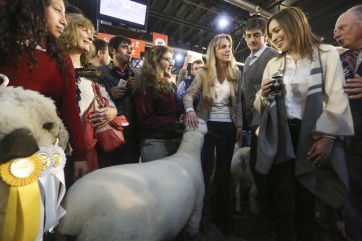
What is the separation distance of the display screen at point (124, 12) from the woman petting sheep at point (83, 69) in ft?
13.1

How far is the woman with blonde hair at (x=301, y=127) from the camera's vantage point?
1.45 metres

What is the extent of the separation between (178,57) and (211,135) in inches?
353

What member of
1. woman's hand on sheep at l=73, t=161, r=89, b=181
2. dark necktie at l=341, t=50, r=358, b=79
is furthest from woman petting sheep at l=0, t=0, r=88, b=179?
dark necktie at l=341, t=50, r=358, b=79

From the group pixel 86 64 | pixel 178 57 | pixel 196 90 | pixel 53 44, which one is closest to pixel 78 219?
pixel 53 44

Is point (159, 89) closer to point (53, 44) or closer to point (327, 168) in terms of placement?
point (53, 44)

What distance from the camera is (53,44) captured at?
4.27 ft

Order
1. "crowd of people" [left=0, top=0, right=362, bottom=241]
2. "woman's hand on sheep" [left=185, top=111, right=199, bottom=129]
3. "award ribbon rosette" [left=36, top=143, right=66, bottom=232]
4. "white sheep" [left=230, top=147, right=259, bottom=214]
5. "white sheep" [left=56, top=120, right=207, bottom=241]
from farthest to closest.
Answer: "white sheep" [left=230, top=147, right=259, bottom=214] → "woman's hand on sheep" [left=185, top=111, right=199, bottom=129] → "crowd of people" [left=0, top=0, right=362, bottom=241] → "white sheep" [left=56, top=120, right=207, bottom=241] → "award ribbon rosette" [left=36, top=143, right=66, bottom=232]

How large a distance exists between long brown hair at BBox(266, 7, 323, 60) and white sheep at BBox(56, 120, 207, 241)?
1.16m

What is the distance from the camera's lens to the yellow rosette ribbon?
0.75 metres

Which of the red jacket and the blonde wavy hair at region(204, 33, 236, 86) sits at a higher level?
the blonde wavy hair at region(204, 33, 236, 86)

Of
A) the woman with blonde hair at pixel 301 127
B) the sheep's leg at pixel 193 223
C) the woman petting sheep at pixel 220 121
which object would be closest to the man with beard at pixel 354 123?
the woman with blonde hair at pixel 301 127

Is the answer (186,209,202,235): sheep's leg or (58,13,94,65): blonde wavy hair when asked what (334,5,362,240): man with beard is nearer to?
(186,209,202,235): sheep's leg

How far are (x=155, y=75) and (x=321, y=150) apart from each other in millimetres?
1473

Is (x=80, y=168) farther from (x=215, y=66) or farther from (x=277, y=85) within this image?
(x=215, y=66)
